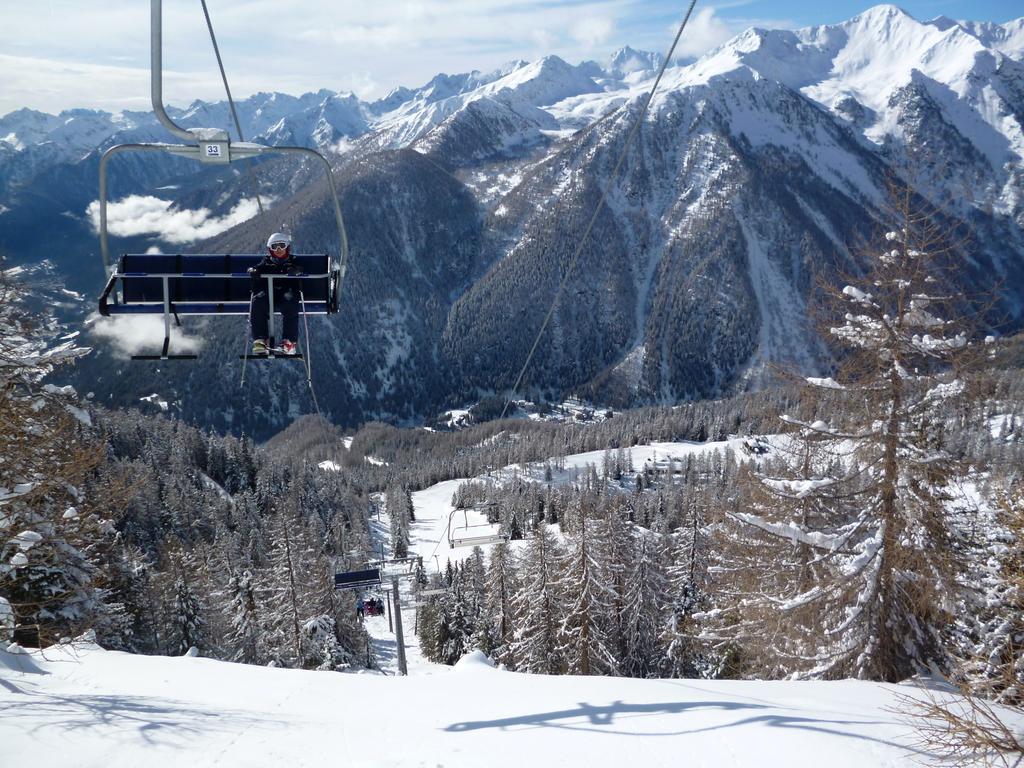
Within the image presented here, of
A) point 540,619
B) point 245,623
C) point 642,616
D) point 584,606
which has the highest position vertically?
point 584,606

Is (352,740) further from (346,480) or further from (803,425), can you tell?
(346,480)

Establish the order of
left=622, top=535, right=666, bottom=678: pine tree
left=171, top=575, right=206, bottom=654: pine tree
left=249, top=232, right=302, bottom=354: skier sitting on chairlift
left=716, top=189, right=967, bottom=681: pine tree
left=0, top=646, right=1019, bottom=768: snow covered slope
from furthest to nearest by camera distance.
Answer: left=622, top=535, right=666, bottom=678: pine tree < left=171, top=575, right=206, bottom=654: pine tree < left=249, top=232, right=302, bottom=354: skier sitting on chairlift < left=716, top=189, right=967, bottom=681: pine tree < left=0, top=646, right=1019, bottom=768: snow covered slope

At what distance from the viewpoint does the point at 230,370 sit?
185750 millimetres

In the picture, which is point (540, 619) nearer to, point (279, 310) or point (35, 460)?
point (279, 310)

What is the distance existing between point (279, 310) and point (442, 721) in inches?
254

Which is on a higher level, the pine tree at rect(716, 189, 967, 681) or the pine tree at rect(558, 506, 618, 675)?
the pine tree at rect(716, 189, 967, 681)

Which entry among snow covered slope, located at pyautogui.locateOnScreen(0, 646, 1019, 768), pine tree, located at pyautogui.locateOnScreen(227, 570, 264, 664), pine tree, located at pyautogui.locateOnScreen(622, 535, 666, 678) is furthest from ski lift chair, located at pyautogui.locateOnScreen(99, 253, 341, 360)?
pine tree, located at pyautogui.locateOnScreen(227, 570, 264, 664)

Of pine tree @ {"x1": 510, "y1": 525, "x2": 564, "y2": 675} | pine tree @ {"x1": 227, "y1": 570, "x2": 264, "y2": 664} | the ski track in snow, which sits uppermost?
the ski track in snow

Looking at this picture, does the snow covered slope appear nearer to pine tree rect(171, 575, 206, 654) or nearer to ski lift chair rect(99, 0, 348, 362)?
ski lift chair rect(99, 0, 348, 362)

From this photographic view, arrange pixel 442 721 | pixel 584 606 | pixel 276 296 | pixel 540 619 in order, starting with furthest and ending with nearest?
pixel 540 619 < pixel 584 606 < pixel 276 296 < pixel 442 721

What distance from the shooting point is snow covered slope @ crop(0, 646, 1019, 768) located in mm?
6348

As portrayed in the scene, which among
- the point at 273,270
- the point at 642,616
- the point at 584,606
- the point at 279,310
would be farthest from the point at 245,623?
the point at 273,270

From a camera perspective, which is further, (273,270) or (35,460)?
(35,460)

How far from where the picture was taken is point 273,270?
991cm
